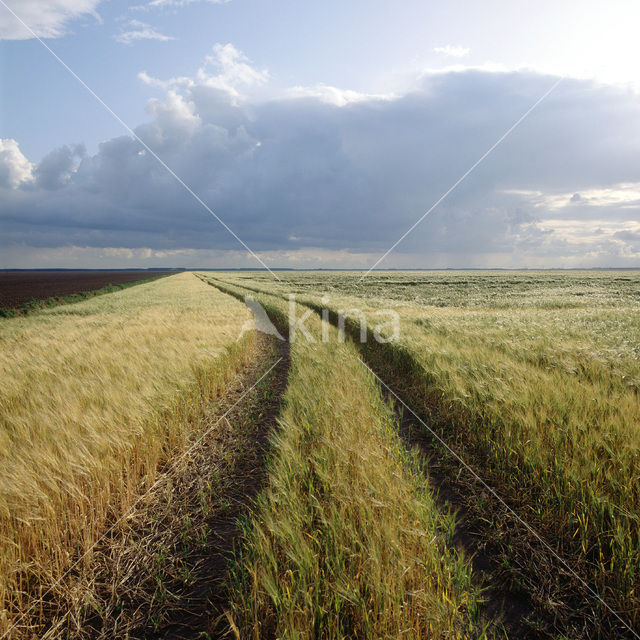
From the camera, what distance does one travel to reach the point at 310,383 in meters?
5.85

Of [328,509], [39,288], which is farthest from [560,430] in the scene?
[39,288]

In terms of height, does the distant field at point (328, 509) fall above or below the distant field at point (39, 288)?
below

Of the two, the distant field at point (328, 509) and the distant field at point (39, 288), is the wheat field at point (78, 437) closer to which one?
the distant field at point (328, 509)

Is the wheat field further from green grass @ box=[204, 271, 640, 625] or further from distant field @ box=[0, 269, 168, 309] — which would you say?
distant field @ box=[0, 269, 168, 309]

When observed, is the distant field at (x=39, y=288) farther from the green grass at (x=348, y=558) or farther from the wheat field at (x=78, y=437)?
the green grass at (x=348, y=558)

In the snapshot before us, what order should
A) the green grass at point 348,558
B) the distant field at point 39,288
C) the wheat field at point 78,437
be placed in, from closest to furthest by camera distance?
1. the green grass at point 348,558
2. the wheat field at point 78,437
3. the distant field at point 39,288

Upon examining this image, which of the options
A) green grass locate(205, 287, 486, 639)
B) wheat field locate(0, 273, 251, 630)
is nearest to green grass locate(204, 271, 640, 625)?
green grass locate(205, 287, 486, 639)

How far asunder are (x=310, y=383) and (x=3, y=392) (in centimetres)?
489

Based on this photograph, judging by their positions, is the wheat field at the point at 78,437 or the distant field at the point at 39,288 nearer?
the wheat field at the point at 78,437

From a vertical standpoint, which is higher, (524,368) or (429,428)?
(524,368)

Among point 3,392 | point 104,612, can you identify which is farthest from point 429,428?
point 3,392

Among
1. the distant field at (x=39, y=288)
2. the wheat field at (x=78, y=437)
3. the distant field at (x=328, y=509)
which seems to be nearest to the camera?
the distant field at (x=328, y=509)

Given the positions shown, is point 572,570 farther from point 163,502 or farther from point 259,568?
point 163,502

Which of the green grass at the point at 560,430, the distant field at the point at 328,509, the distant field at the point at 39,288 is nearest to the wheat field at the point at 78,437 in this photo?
the distant field at the point at 328,509
